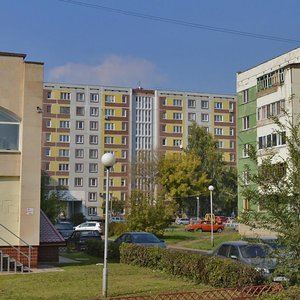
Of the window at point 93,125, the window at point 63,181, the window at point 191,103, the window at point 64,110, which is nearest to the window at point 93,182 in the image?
the window at point 63,181

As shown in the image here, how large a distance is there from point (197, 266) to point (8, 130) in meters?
9.28

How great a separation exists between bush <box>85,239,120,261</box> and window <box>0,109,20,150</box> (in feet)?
21.5

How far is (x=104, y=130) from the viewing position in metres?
99.1

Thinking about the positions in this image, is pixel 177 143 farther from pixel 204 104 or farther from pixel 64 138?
pixel 64 138

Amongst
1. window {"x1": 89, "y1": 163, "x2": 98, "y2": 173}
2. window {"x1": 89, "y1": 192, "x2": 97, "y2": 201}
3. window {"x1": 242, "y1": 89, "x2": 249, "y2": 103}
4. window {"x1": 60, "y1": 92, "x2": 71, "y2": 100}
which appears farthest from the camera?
window {"x1": 89, "y1": 163, "x2": 98, "y2": 173}

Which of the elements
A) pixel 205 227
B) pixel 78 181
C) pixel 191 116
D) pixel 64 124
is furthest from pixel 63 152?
pixel 205 227

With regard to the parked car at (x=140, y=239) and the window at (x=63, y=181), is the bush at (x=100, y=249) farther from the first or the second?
the window at (x=63, y=181)

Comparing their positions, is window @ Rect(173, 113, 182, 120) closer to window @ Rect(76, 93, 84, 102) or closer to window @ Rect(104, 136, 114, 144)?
window @ Rect(104, 136, 114, 144)

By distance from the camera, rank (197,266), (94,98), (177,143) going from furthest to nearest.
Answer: (177,143), (94,98), (197,266)

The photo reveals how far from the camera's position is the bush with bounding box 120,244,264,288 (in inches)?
550

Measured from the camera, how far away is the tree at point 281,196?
1012 centimetres

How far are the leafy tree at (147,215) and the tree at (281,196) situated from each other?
31148 millimetres

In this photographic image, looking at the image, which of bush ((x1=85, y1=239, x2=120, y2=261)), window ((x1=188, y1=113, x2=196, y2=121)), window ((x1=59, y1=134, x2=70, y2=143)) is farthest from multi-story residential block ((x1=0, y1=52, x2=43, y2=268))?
window ((x1=188, y1=113, x2=196, y2=121))

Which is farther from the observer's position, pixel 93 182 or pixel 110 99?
pixel 110 99
